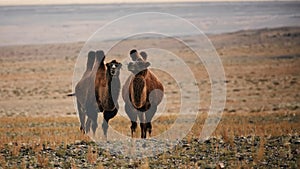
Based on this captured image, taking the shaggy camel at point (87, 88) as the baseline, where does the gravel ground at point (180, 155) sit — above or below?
below

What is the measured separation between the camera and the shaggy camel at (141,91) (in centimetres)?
1497

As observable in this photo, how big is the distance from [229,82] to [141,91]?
1996 inches

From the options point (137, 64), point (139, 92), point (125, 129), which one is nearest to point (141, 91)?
point (139, 92)

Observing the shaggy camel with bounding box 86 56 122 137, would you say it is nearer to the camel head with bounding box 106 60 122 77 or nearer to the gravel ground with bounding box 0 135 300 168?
the camel head with bounding box 106 60 122 77

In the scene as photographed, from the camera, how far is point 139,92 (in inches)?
591

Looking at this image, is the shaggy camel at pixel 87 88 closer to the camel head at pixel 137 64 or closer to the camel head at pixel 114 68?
the camel head at pixel 114 68

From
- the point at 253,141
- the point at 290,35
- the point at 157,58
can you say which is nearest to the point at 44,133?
the point at 253,141

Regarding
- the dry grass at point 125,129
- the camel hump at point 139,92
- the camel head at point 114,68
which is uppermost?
the camel head at point 114,68

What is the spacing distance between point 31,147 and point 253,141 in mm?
6083

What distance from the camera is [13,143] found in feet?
56.6

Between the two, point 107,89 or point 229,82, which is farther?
point 229,82

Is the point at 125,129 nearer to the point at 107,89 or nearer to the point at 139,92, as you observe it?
the point at 107,89

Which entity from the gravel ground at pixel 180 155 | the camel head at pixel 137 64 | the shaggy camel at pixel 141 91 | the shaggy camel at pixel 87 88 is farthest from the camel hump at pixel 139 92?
the shaggy camel at pixel 87 88

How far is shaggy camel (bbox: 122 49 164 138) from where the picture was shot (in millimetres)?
14969
